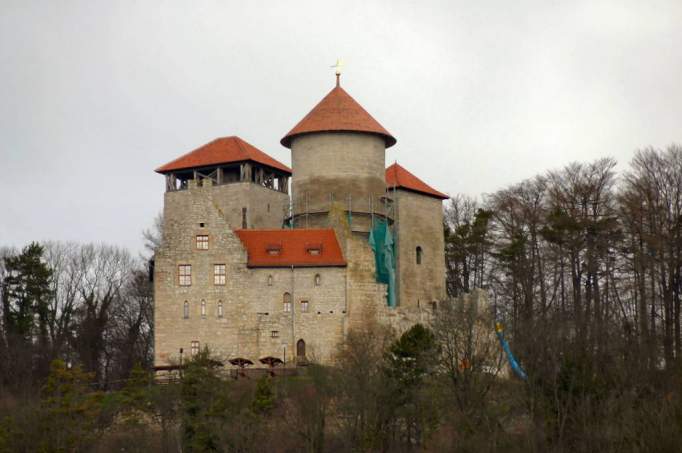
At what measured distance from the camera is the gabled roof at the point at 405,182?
82.3 metres

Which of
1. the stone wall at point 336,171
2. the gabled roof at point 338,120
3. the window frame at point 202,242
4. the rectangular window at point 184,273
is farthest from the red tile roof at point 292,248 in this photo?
the gabled roof at point 338,120

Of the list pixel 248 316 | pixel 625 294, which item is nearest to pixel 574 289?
pixel 625 294

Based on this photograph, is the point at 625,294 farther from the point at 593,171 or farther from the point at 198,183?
the point at 198,183

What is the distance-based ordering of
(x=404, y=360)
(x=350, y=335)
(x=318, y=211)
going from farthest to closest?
(x=318, y=211)
(x=350, y=335)
(x=404, y=360)

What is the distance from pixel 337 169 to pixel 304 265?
8591 millimetres

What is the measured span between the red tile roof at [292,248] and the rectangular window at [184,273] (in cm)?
298

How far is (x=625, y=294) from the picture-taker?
71.7 meters

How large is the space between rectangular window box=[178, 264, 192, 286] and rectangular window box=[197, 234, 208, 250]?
A: 1077 millimetres

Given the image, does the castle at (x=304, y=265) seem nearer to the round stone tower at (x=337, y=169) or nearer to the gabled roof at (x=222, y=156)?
the round stone tower at (x=337, y=169)

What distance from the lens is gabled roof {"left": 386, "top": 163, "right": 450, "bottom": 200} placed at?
270ft

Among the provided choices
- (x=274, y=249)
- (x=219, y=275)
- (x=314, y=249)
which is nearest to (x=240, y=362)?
(x=219, y=275)

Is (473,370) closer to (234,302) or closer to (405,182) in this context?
(234,302)

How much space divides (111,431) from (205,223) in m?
12.8

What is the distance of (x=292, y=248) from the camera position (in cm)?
7138
